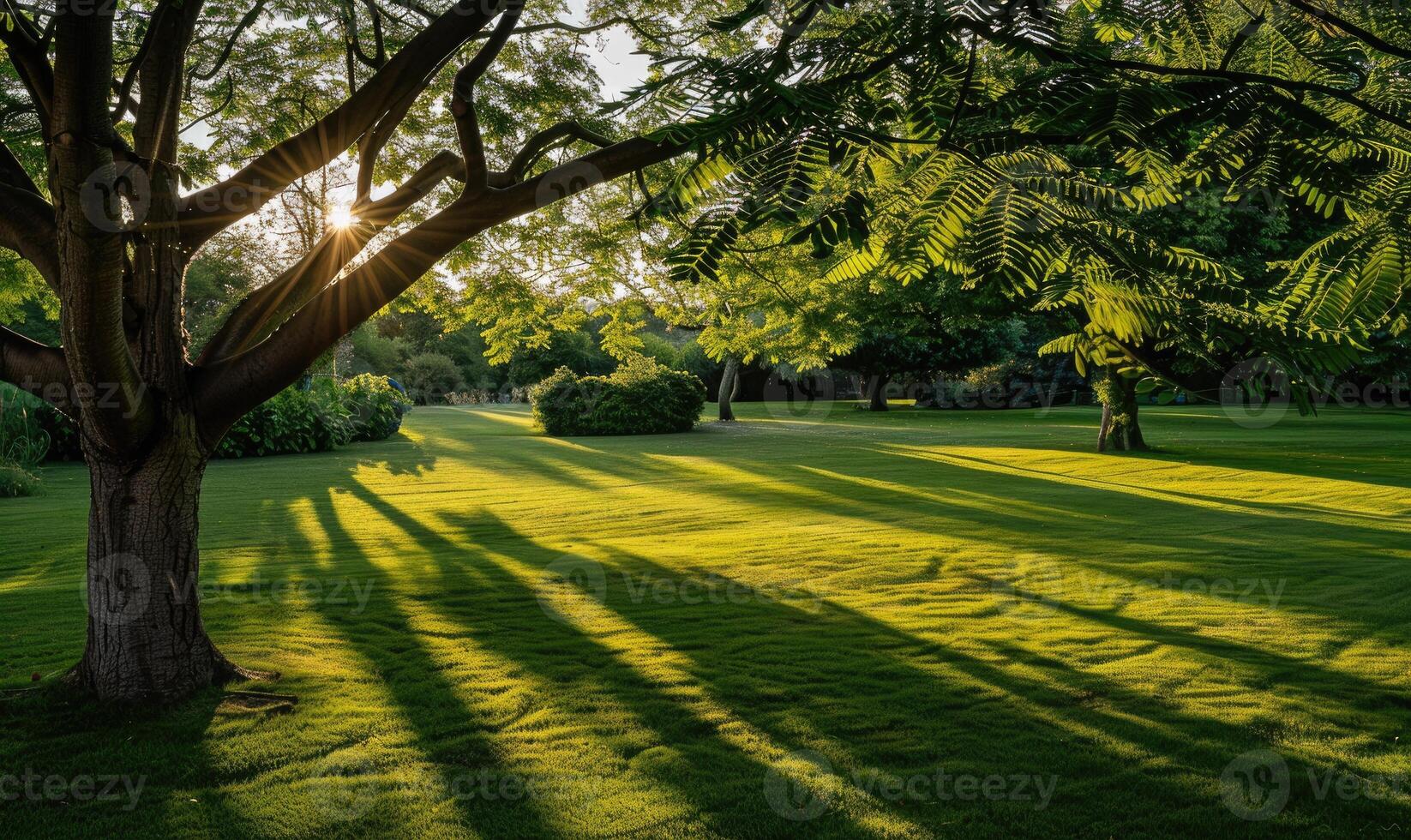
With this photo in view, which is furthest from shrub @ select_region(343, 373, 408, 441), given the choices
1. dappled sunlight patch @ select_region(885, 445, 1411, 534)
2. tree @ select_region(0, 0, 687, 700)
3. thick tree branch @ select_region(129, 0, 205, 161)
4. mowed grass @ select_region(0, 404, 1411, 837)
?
thick tree branch @ select_region(129, 0, 205, 161)

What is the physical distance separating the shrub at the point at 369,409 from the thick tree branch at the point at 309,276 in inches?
800

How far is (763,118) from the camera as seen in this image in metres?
1.80

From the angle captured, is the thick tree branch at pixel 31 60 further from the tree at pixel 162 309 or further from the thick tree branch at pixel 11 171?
the thick tree branch at pixel 11 171

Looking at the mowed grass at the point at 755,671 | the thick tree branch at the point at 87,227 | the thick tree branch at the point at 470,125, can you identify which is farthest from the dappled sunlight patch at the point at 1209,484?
the thick tree branch at the point at 87,227

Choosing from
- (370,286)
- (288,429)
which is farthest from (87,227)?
(288,429)

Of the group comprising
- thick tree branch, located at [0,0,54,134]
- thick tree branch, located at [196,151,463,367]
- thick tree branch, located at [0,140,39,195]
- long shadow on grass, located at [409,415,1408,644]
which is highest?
thick tree branch, located at [0,0,54,134]

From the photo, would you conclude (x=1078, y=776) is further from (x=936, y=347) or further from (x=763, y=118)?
(x=936, y=347)

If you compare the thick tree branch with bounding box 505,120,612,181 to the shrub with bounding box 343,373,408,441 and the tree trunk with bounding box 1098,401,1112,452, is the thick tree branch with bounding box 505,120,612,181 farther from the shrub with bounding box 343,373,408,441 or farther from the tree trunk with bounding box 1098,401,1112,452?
the shrub with bounding box 343,373,408,441

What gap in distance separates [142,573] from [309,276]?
6.54ft

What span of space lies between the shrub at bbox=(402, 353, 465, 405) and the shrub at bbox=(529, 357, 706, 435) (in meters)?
36.2

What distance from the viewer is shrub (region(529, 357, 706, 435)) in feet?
91.9

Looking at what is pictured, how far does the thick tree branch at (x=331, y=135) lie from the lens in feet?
15.4

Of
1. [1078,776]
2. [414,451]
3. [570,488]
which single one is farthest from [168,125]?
[414,451]

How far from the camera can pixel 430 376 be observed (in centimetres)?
6291
